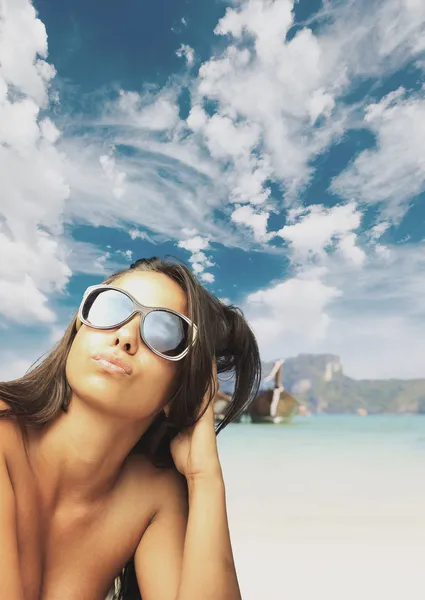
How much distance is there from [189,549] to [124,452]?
0.40 meters

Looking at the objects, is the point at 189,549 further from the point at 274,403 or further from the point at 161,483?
the point at 274,403

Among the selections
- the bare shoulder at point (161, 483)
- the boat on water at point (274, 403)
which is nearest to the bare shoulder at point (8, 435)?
the bare shoulder at point (161, 483)

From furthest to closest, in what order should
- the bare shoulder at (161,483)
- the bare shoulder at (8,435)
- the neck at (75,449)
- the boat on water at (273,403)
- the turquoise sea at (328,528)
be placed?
the boat on water at (273,403), the turquoise sea at (328,528), the bare shoulder at (161,483), the neck at (75,449), the bare shoulder at (8,435)

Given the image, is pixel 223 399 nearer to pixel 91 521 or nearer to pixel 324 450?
pixel 324 450

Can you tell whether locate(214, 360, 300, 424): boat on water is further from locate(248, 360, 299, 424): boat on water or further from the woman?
the woman

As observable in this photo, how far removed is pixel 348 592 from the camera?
342cm

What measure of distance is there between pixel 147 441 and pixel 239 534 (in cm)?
331

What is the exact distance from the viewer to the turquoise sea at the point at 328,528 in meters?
3.60

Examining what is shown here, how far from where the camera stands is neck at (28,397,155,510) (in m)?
1.96

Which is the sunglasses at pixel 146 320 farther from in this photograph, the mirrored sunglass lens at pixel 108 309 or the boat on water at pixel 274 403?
the boat on water at pixel 274 403

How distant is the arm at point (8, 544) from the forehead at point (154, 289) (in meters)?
0.71

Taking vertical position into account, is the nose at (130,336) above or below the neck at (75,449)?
above

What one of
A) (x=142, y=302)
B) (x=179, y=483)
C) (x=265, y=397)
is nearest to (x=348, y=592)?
(x=179, y=483)

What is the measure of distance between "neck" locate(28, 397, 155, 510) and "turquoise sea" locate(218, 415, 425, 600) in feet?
6.15
